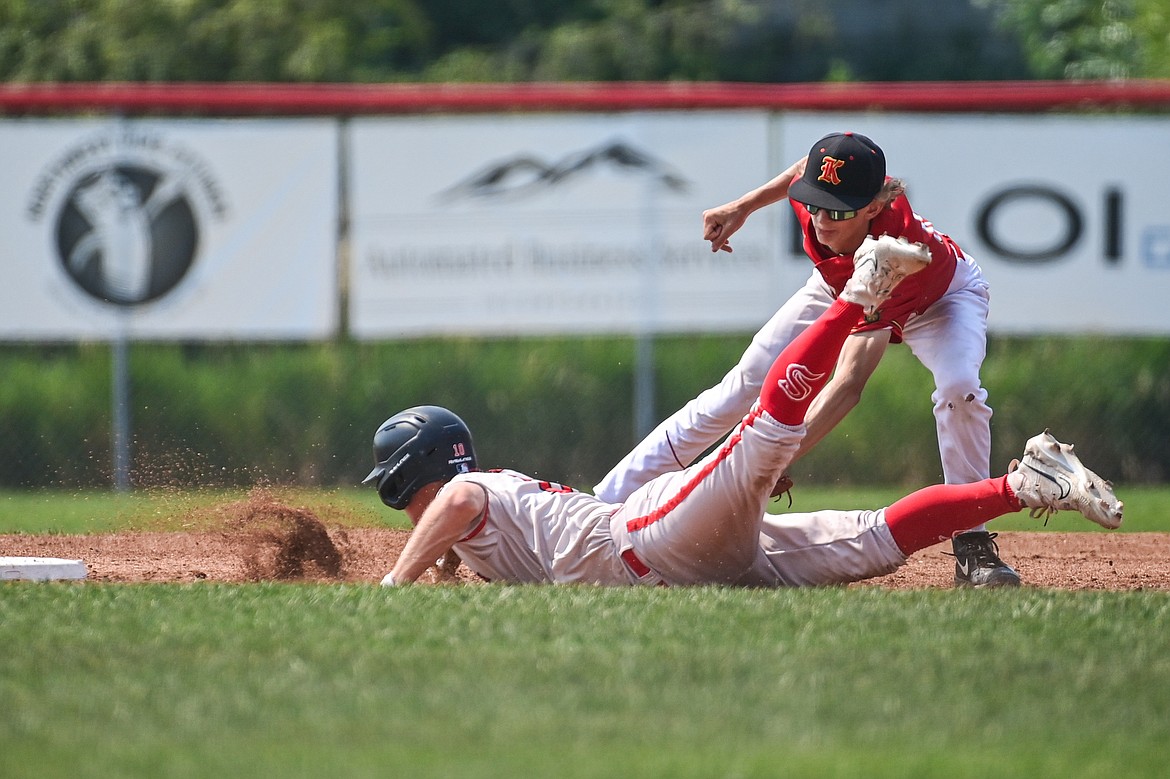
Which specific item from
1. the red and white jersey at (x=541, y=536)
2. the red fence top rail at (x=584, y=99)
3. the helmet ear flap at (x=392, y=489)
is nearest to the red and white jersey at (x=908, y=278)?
the red and white jersey at (x=541, y=536)

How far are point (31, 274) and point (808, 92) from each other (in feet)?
18.9

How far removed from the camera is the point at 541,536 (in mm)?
5070

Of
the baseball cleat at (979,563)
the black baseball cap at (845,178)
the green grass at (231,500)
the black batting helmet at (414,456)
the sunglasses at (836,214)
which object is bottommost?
the green grass at (231,500)

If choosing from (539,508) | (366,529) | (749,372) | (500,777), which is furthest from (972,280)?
(500,777)

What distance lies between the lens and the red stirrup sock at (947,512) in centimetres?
504

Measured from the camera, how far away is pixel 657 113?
36.3ft

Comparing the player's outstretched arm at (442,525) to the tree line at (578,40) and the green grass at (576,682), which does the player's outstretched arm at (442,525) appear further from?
the tree line at (578,40)

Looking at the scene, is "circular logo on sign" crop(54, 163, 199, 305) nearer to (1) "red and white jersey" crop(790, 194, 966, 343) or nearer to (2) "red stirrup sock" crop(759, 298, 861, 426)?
(1) "red and white jersey" crop(790, 194, 966, 343)

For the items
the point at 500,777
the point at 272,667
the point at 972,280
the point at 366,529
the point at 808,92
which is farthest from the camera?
the point at 808,92

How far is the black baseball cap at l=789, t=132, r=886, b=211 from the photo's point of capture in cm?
535

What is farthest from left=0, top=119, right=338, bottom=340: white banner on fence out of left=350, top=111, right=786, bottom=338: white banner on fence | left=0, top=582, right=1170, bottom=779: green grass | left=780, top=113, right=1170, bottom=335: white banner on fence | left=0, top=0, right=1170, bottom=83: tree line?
left=0, top=582, right=1170, bottom=779: green grass

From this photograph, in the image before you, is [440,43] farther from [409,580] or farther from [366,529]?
[409,580]

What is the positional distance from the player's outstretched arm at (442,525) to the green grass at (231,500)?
1.55 meters

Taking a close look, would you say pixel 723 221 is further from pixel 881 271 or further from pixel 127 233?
pixel 127 233
